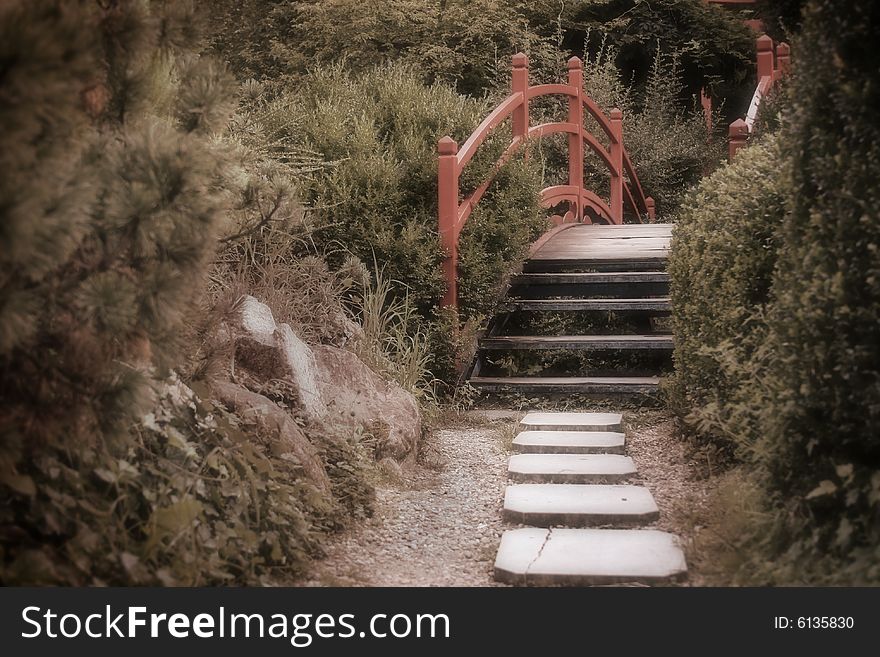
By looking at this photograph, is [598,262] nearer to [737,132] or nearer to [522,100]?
[522,100]

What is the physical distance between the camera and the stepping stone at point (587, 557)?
→ 12.9 ft

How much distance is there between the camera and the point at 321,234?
23.9ft

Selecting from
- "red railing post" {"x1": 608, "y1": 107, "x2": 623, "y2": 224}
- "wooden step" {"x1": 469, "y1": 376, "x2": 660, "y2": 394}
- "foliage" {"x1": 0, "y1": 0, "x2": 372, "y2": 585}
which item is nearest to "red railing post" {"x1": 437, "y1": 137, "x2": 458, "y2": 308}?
"wooden step" {"x1": 469, "y1": 376, "x2": 660, "y2": 394}

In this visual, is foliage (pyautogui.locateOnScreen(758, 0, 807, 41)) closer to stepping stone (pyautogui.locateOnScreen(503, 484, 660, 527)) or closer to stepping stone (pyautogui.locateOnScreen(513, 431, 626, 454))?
stepping stone (pyautogui.locateOnScreen(503, 484, 660, 527))

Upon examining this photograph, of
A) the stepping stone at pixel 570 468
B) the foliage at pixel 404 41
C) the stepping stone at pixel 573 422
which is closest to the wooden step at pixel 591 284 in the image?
the stepping stone at pixel 573 422

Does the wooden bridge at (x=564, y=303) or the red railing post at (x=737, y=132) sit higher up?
the red railing post at (x=737, y=132)

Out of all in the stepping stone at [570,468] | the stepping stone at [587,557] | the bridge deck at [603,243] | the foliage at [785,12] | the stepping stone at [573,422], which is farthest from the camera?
the bridge deck at [603,243]

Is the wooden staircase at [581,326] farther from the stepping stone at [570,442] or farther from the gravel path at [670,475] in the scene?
the stepping stone at [570,442]

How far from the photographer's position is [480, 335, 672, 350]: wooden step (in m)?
7.37

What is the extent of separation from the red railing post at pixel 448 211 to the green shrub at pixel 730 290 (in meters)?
1.92

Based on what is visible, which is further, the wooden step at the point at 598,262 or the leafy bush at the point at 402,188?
the wooden step at the point at 598,262

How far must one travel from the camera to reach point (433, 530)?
4.86m

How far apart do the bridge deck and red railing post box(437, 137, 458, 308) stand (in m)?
1.28

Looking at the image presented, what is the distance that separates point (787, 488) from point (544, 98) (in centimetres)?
1124
